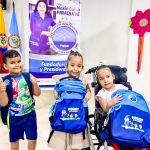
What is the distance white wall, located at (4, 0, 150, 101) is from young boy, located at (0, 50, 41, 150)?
2.09 metres

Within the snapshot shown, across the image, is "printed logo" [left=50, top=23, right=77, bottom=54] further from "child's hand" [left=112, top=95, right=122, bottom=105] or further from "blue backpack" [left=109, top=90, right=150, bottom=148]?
"blue backpack" [left=109, top=90, right=150, bottom=148]

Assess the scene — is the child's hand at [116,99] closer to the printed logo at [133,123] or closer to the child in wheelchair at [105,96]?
the child in wheelchair at [105,96]

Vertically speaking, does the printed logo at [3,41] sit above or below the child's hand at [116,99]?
above

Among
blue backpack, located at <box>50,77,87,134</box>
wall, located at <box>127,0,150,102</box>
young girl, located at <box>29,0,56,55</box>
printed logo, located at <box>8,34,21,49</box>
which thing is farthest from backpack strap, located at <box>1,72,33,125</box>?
wall, located at <box>127,0,150,102</box>

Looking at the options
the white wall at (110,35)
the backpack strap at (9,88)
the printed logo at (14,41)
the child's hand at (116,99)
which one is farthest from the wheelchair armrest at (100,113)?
the white wall at (110,35)

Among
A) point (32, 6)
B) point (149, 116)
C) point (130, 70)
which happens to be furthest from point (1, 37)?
point (149, 116)

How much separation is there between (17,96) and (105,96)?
71 centimetres

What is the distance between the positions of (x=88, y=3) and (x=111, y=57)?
1.01 m

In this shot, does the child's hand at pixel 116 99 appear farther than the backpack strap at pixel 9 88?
No

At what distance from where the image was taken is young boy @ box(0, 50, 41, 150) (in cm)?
184

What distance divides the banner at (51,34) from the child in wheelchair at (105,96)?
4.10 ft

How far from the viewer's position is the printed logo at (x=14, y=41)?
3.62 m

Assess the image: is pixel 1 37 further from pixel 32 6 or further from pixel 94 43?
pixel 94 43

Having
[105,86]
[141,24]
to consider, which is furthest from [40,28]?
[141,24]
